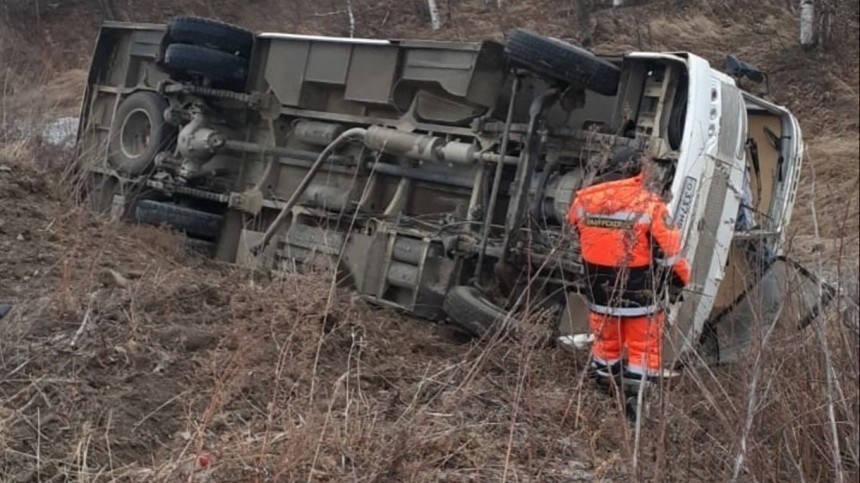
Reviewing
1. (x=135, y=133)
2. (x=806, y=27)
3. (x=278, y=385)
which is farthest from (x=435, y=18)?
(x=278, y=385)

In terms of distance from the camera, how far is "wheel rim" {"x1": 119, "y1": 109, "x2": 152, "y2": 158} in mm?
7977

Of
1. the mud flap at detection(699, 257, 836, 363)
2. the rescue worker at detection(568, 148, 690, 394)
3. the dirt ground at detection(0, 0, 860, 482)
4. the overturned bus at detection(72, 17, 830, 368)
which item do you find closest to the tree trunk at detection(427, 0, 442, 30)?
the overturned bus at detection(72, 17, 830, 368)

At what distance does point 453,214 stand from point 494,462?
2665mm

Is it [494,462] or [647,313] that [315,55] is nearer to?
[647,313]

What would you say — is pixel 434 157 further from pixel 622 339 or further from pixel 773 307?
pixel 773 307

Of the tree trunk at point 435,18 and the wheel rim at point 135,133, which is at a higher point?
the tree trunk at point 435,18

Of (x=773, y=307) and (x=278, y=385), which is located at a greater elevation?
(x=773, y=307)

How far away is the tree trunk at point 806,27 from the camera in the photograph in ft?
36.2

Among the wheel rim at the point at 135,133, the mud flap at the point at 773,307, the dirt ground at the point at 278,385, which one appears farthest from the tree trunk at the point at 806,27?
the mud flap at the point at 773,307

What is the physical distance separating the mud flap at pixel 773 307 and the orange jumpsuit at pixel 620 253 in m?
0.30

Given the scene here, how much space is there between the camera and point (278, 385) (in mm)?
3916

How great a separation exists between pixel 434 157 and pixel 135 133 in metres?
2.92

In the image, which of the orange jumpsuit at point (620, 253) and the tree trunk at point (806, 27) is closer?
the orange jumpsuit at point (620, 253)

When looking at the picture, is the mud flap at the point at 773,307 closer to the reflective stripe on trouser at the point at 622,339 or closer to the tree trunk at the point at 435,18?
the reflective stripe on trouser at the point at 622,339
